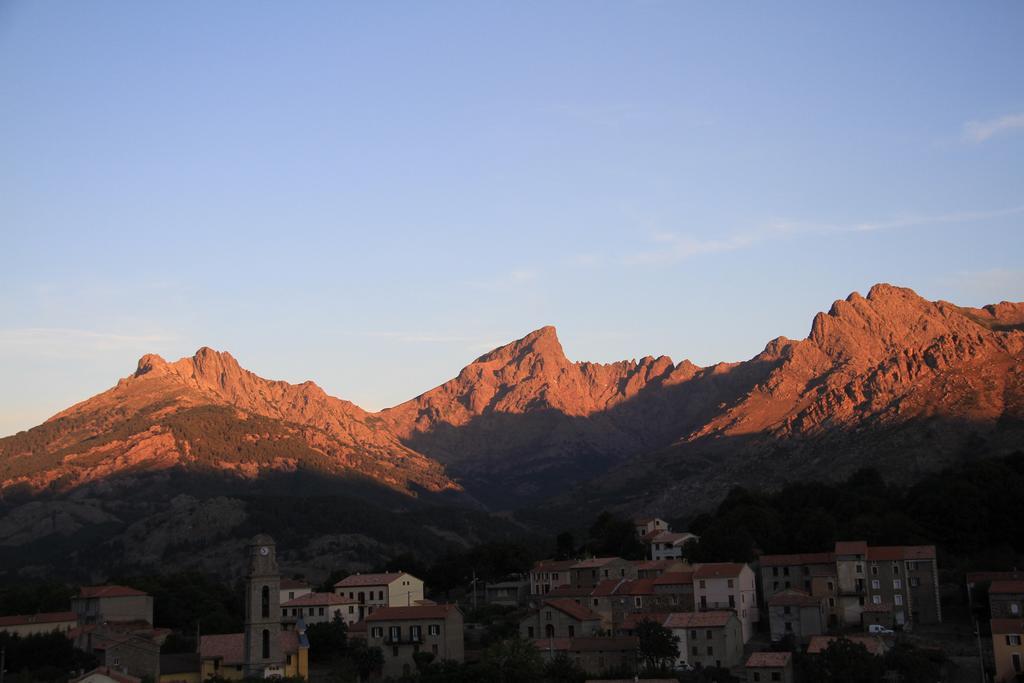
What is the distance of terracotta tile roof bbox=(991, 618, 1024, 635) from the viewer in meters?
85.8

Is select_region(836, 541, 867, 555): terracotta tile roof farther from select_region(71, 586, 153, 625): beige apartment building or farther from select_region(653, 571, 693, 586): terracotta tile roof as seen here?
select_region(71, 586, 153, 625): beige apartment building

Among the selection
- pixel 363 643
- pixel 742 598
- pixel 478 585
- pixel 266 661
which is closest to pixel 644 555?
pixel 478 585

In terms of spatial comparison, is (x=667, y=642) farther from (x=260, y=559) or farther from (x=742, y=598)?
(x=260, y=559)

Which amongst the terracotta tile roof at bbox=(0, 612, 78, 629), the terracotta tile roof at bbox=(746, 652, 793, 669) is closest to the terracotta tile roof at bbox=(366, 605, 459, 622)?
the terracotta tile roof at bbox=(746, 652, 793, 669)

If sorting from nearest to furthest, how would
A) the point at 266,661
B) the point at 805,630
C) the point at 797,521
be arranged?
the point at 266,661
the point at 805,630
the point at 797,521

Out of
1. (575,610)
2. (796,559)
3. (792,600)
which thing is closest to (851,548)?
(796,559)

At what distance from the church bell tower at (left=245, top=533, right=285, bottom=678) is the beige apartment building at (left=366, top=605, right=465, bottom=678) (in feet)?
43.2

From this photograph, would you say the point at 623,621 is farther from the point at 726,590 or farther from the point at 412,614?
the point at 412,614

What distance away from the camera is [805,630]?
99.4 meters

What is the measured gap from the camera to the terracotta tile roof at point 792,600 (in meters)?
99.9

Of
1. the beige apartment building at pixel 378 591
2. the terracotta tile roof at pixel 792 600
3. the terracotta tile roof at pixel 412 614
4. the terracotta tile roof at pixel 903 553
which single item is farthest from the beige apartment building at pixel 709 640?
the beige apartment building at pixel 378 591

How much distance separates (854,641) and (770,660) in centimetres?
676

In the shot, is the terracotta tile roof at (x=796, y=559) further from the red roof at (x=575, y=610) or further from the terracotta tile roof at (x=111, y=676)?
the terracotta tile roof at (x=111, y=676)

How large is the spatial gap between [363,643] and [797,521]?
49824 mm
